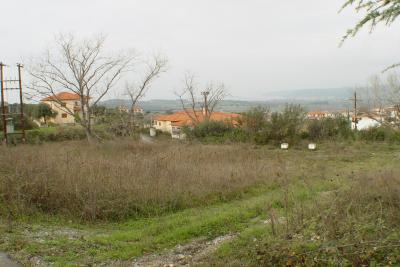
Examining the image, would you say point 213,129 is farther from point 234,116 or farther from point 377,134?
point 377,134

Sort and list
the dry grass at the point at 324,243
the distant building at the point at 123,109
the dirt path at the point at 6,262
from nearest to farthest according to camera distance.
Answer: the dry grass at the point at 324,243, the dirt path at the point at 6,262, the distant building at the point at 123,109

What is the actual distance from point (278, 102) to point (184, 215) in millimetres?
26082

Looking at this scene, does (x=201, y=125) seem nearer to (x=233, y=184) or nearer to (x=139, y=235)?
(x=233, y=184)

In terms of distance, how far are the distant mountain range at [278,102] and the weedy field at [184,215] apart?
16.9 m

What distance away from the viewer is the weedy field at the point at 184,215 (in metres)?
4.45

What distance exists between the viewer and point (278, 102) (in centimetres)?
3241

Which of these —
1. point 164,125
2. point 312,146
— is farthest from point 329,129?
point 164,125

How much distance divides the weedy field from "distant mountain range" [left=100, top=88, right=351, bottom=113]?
16925mm

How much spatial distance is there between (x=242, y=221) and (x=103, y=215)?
3010 millimetres

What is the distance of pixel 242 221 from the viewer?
728cm

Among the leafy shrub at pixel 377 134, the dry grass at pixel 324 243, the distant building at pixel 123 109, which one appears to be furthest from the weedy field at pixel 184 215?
the distant building at pixel 123 109

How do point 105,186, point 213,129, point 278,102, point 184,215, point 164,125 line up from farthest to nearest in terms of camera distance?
1. point 164,125
2. point 278,102
3. point 213,129
4. point 105,186
5. point 184,215

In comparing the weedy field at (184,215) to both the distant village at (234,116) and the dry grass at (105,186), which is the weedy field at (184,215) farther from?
the distant village at (234,116)

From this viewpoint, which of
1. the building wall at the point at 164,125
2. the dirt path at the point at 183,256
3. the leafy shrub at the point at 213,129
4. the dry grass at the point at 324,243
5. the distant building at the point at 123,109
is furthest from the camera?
the building wall at the point at 164,125
